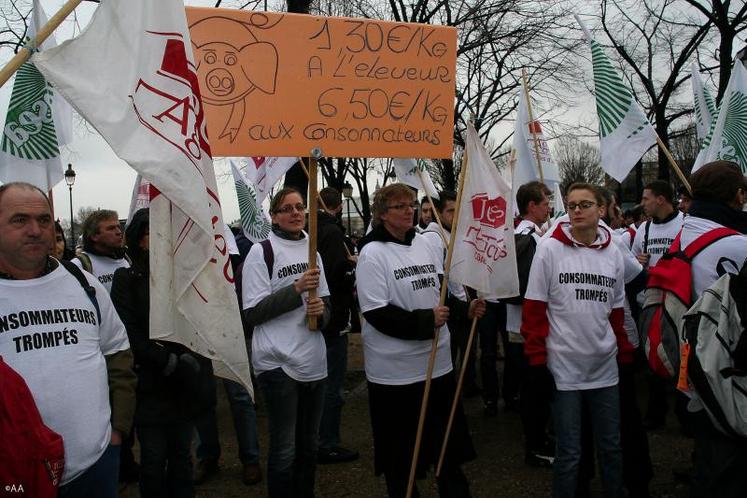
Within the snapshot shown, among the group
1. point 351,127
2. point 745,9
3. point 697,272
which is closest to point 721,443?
point 697,272

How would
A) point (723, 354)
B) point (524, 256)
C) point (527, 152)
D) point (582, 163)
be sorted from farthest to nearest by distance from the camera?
Result: point (582, 163)
point (527, 152)
point (524, 256)
point (723, 354)

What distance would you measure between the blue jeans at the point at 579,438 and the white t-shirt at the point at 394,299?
709 mm

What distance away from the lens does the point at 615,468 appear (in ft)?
11.9

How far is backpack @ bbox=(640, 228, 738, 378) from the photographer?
307 cm

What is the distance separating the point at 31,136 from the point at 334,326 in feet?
8.60

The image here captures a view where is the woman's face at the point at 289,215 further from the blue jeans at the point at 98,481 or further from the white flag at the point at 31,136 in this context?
the white flag at the point at 31,136

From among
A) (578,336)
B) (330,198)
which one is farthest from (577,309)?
(330,198)

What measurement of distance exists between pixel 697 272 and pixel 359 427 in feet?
11.8

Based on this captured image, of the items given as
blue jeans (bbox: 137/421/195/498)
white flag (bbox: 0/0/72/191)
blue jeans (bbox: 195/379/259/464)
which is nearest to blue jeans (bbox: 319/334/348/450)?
blue jeans (bbox: 195/379/259/464)

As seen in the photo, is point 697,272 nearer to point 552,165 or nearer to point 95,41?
point 95,41

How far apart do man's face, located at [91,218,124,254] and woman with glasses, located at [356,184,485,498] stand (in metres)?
2.05

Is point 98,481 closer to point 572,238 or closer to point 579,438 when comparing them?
point 579,438

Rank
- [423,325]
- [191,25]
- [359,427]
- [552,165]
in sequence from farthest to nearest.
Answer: [552,165] < [359,427] < [423,325] < [191,25]

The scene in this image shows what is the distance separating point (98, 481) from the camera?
2547 mm
